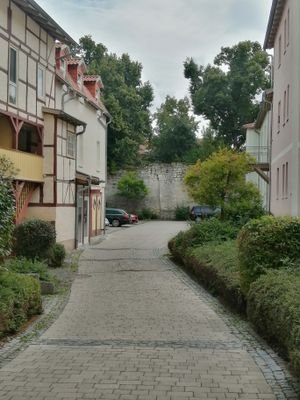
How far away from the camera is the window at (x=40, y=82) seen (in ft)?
72.4

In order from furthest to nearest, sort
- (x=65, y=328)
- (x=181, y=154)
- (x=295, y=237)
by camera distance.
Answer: (x=181, y=154)
(x=295, y=237)
(x=65, y=328)

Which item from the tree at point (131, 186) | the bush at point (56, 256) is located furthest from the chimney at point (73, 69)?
the tree at point (131, 186)

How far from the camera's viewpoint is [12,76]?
19906 mm

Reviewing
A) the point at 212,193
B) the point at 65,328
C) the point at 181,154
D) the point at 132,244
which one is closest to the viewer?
the point at 65,328

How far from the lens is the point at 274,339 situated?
7.54 meters

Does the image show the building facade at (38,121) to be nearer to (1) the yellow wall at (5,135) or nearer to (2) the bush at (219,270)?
(1) the yellow wall at (5,135)

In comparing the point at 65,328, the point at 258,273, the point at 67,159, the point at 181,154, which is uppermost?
the point at 181,154

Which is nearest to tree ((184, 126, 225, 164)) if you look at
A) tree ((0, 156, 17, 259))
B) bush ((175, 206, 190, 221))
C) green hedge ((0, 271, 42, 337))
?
bush ((175, 206, 190, 221))

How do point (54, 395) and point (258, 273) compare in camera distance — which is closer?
point (54, 395)

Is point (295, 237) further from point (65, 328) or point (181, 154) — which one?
point (181, 154)

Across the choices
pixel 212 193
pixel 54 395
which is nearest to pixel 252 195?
pixel 212 193

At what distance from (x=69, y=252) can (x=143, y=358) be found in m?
16.9

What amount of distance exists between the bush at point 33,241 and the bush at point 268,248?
909 centimetres

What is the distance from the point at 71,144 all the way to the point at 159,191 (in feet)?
107
